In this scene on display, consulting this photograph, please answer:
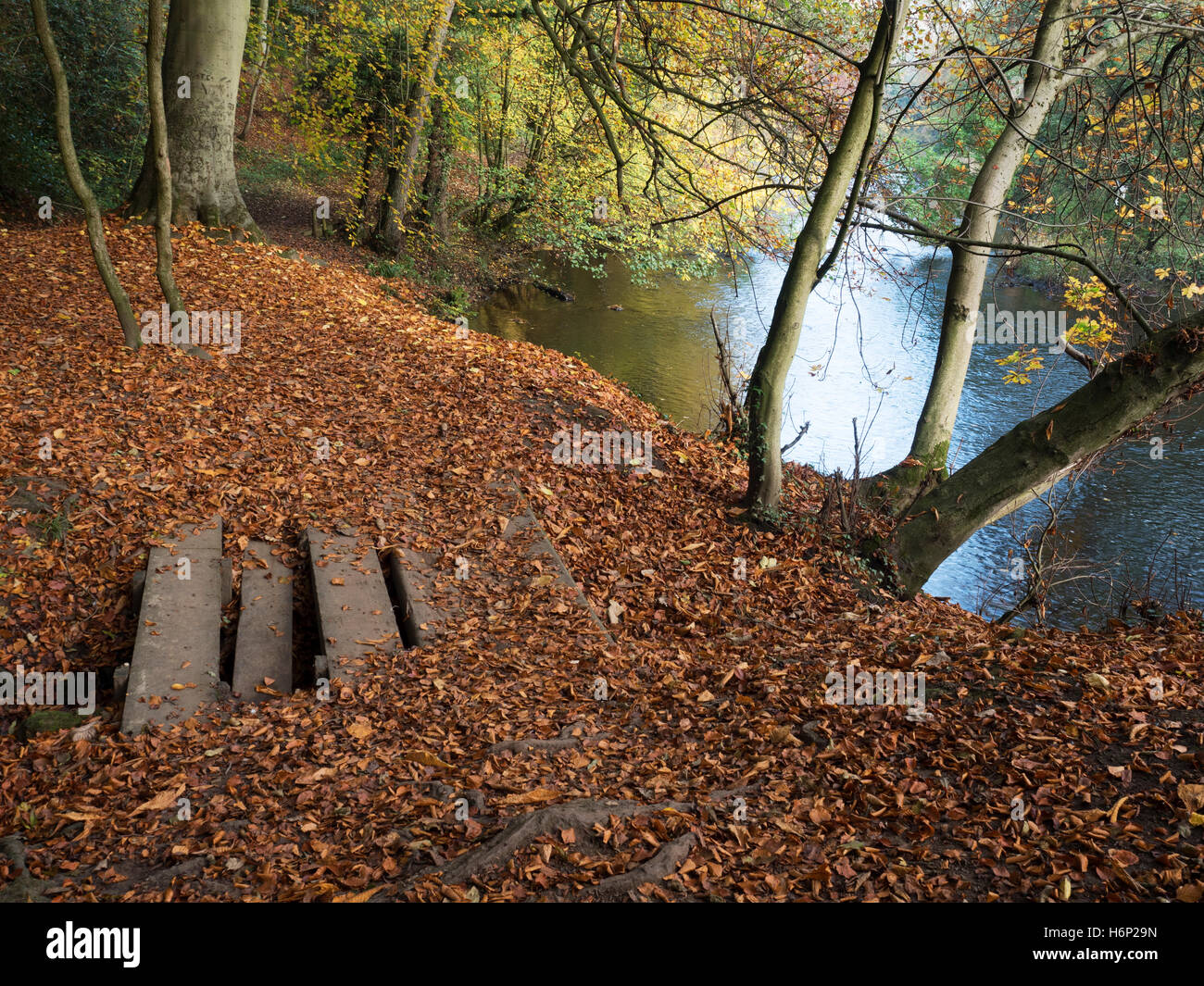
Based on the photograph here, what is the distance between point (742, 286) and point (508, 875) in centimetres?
2254

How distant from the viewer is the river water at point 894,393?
10.4 metres

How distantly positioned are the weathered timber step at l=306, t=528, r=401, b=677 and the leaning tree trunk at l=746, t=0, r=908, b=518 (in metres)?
3.46

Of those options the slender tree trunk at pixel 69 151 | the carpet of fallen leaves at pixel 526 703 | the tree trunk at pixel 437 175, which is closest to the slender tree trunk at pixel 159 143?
the slender tree trunk at pixel 69 151

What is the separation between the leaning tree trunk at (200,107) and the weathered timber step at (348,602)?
7136mm

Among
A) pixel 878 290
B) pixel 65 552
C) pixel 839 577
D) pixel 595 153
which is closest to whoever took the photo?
pixel 65 552

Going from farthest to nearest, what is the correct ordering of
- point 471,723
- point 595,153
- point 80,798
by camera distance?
point 595,153, point 471,723, point 80,798

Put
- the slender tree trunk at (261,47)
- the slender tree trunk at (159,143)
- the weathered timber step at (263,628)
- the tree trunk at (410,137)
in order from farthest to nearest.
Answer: the slender tree trunk at (261,47), the tree trunk at (410,137), the slender tree trunk at (159,143), the weathered timber step at (263,628)

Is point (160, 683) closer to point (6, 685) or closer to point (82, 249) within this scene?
point (6, 685)

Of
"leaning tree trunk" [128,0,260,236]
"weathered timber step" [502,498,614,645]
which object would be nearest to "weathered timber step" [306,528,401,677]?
"weathered timber step" [502,498,614,645]

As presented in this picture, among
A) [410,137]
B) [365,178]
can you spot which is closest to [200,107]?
[410,137]

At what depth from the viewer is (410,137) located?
Result: 15.0 m

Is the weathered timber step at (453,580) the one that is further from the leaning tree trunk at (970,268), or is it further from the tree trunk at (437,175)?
the tree trunk at (437,175)

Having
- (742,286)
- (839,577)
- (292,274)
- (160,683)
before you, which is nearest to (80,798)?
(160,683)

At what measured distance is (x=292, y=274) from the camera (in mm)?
10672
